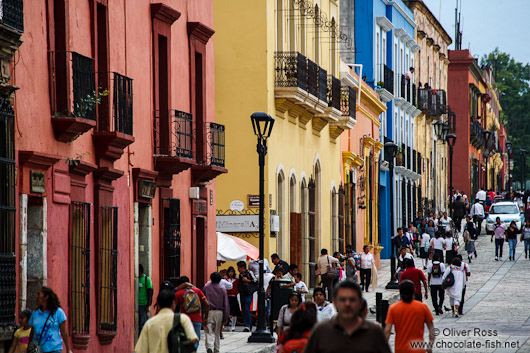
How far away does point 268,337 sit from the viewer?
2316 centimetres

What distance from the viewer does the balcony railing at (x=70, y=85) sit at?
17531mm

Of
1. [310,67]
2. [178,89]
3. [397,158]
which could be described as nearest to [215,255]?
[178,89]

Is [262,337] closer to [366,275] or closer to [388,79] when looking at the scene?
[366,275]

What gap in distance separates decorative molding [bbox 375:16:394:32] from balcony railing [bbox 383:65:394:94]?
1.61m

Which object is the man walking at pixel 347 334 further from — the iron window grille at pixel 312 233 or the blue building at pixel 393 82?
the blue building at pixel 393 82

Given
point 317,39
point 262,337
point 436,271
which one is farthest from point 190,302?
point 317,39

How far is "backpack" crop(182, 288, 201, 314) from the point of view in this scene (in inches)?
722

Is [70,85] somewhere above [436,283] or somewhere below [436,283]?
above

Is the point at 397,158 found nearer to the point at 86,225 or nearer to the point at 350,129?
the point at 350,129

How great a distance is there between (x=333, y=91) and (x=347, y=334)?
2848 cm

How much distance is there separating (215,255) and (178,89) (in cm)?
452

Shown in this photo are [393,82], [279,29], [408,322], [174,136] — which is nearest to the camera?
[408,322]

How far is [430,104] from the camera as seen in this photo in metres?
64.6

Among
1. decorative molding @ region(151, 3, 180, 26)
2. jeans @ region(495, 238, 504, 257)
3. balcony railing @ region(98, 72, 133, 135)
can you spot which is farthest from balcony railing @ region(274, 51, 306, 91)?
jeans @ region(495, 238, 504, 257)
